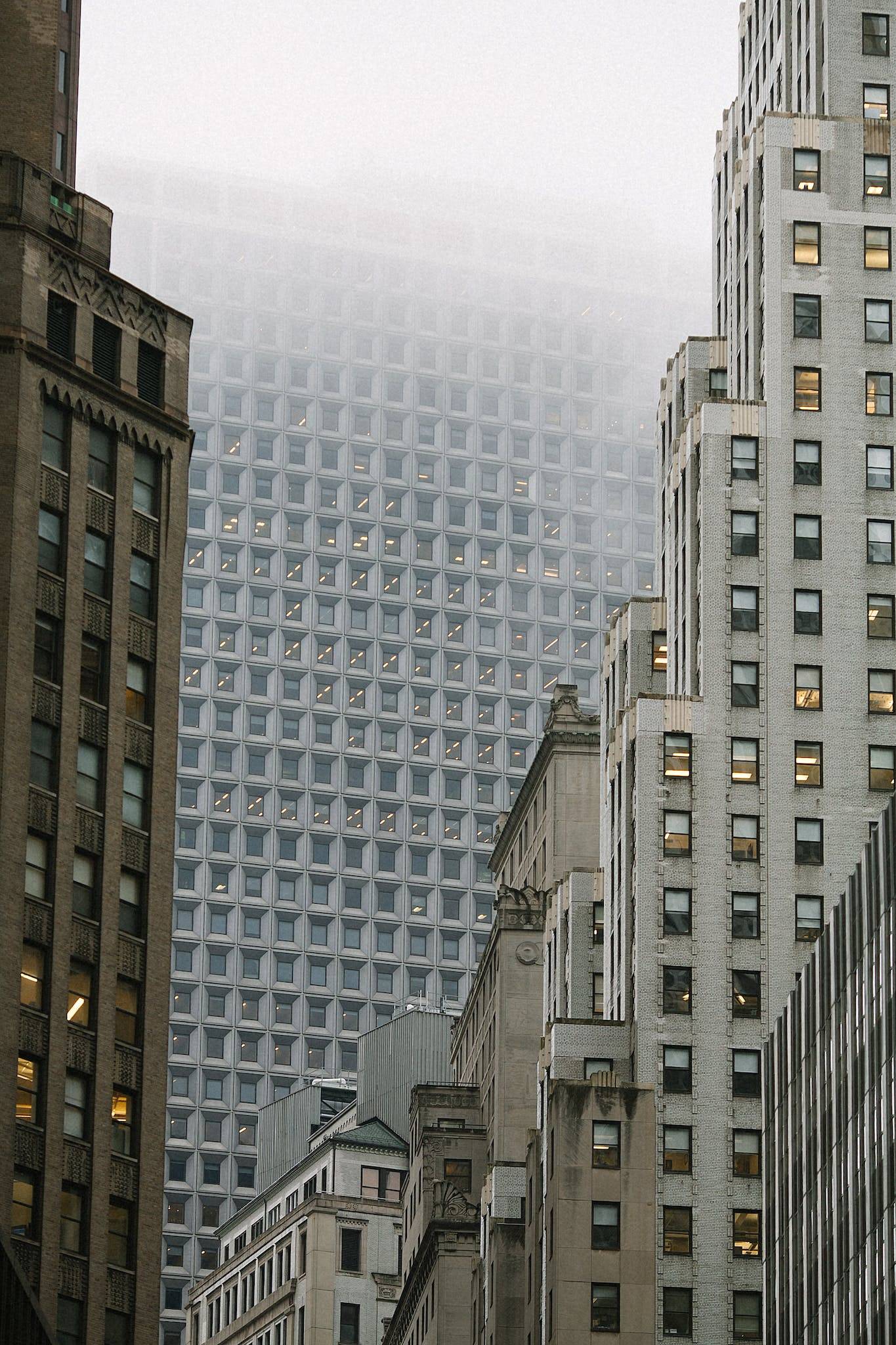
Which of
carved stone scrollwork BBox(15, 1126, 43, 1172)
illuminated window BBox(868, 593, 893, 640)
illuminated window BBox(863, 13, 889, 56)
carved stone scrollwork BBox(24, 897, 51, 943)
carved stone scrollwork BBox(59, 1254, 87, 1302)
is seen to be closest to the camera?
carved stone scrollwork BBox(59, 1254, 87, 1302)

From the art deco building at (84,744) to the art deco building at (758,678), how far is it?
38.4 meters

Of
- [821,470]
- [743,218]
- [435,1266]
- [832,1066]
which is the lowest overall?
[435,1266]

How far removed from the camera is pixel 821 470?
456ft

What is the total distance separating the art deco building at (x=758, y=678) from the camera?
12888 centimetres

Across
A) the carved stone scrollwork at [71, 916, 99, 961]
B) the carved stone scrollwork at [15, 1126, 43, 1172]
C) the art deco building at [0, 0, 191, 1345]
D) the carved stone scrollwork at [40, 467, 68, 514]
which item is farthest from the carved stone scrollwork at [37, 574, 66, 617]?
the carved stone scrollwork at [15, 1126, 43, 1172]

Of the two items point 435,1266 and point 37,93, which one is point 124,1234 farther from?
point 435,1266

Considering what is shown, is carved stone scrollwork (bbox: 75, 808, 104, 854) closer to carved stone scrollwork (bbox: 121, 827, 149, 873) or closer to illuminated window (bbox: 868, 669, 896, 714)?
carved stone scrollwork (bbox: 121, 827, 149, 873)

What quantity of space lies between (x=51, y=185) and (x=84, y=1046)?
106 ft

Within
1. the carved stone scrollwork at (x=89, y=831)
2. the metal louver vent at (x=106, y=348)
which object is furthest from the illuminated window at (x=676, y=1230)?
the metal louver vent at (x=106, y=348)

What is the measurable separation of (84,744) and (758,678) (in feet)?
158

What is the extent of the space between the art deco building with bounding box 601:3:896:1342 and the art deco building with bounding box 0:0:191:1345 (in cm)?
3838

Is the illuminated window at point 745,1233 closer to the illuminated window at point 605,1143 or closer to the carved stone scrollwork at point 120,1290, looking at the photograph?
the illuminated window at point 605,1143

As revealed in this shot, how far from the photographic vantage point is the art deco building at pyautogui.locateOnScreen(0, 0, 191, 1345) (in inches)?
3526

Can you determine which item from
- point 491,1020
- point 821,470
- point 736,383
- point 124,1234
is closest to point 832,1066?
point 124,1234
